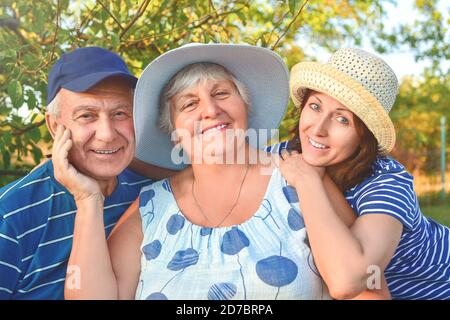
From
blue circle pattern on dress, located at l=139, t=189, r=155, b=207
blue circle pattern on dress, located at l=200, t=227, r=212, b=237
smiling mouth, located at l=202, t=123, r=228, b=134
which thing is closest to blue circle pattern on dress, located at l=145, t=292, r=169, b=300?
blue circle pattern on dress, located at l=200, t=227, r=212, b=237

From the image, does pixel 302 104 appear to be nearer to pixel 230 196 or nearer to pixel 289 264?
pixel 230 196

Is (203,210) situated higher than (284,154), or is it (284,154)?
(284,154)

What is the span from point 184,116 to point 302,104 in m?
0.51

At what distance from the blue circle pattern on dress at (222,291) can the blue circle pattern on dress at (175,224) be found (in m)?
0.27

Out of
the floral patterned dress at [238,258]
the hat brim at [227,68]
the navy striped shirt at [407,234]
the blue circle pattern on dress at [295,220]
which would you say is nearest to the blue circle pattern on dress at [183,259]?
the floral patterned dress at [238,258]

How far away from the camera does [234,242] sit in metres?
2.10

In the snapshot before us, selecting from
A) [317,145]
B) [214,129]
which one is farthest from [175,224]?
[317,145]

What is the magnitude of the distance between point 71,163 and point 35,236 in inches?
12.4

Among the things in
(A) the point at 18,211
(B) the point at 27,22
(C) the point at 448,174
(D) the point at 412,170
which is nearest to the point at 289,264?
(A) the point at 18,211

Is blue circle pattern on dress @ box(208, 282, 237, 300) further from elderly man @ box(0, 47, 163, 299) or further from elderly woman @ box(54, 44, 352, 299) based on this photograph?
elderly man @ box(0, 47, 163, 299)

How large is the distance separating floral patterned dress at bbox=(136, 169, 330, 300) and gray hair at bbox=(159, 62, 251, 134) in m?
0.37

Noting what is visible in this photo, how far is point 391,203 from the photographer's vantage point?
2.02 meters

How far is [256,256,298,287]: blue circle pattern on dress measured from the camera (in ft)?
6.57

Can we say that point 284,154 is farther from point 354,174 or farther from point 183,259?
point 183,259
